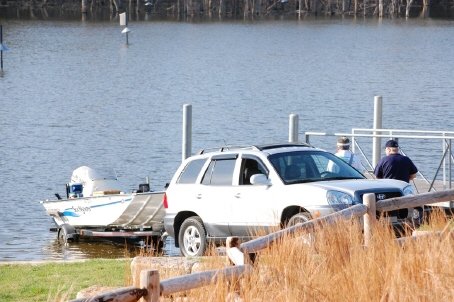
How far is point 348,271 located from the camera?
10.0 metres

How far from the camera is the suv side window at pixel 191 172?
18234 mm

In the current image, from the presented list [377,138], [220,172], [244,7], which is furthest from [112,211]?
[244,7]

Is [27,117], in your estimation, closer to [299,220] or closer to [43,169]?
[43,169]

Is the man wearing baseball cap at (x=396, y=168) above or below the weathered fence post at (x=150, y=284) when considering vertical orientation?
below

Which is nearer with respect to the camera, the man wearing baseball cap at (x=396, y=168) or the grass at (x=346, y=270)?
the grass at (x=346, y=270)

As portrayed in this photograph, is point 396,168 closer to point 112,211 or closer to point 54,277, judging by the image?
point 54,277

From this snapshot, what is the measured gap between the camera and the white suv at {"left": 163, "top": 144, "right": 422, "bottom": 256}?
1645 cm

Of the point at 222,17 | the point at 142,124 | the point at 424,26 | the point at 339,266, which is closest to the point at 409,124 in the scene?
the point at 142,124

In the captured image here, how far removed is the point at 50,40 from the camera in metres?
91.6

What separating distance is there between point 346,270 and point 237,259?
36.1 inches

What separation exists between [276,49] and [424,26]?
90.6ft

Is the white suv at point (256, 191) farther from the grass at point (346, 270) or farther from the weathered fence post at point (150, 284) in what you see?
the weathered fence post at point (150, 284)

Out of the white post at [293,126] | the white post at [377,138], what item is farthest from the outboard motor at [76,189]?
the white post at [377,138]

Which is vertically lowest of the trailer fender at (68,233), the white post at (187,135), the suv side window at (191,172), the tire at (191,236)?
the trailer fender at (68,233)
